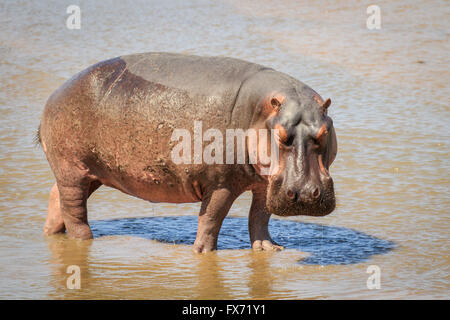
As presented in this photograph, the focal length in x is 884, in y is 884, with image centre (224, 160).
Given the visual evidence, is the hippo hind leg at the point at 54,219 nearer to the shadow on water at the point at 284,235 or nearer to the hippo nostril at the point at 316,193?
the shadow on water at the point at 284,235

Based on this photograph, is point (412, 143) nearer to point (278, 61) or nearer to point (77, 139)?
point (278, 61)

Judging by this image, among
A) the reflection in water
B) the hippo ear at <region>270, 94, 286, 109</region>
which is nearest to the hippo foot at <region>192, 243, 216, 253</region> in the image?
the reflection in water

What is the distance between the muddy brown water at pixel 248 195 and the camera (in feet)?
21.4

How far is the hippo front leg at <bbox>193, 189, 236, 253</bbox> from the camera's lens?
6.98m

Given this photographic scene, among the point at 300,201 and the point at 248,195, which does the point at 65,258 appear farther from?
the point at 248,195

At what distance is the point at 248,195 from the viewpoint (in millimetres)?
9695

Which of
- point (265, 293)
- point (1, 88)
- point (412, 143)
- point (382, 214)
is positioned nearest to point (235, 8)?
point (1, 88)

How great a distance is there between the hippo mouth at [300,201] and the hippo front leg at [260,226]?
2.97ft

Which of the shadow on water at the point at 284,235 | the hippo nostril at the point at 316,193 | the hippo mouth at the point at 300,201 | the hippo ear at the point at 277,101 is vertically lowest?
the shadow on water at the point at 284,235

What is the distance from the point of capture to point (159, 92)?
7.11 meters

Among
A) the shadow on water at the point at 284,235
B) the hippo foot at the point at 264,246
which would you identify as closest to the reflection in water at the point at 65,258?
the shadow on water at the point at 284,235

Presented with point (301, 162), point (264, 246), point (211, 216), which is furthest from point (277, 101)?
point (264, 246)

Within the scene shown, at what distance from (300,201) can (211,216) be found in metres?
0.98
